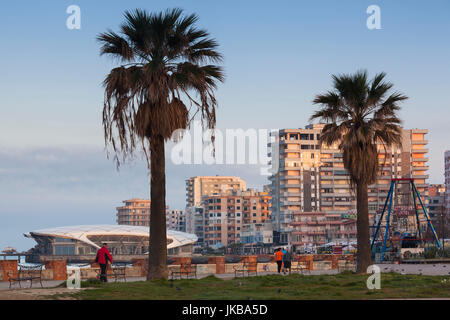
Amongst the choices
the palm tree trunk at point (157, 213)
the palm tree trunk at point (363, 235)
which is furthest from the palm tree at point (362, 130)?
the palm tree trunk at point (157, 213)

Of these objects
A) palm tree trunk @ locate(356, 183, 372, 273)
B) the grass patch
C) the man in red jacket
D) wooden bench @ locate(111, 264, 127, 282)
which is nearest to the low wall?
wooden bench @ locate(111, 264, 127, 282)

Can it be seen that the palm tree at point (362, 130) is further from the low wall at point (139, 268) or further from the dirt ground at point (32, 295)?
the dirt ground at point (32, 295)

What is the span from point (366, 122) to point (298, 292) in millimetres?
16310

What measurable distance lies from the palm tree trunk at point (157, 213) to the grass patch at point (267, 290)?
2020 millimetres

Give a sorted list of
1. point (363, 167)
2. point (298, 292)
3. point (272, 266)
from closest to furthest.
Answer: point (298, 292)
point (363, 167)
point (272, 266)

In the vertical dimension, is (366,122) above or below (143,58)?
below

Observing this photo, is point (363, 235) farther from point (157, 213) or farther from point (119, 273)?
point (119, 273)

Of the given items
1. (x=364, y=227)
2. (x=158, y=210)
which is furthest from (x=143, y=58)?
(x=364, y=227)

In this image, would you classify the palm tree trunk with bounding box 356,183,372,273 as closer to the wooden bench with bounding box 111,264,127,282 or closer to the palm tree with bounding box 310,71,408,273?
the palm tree with bounding box 310,71,408,273

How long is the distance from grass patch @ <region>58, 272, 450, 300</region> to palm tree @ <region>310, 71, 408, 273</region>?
7.21m

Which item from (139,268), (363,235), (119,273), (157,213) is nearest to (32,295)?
(157,213)

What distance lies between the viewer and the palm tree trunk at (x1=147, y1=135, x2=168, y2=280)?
30359 mm
